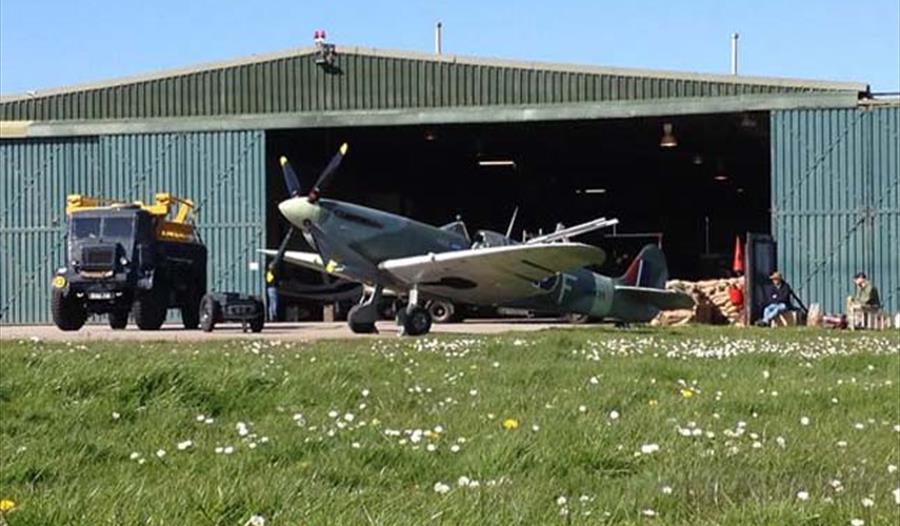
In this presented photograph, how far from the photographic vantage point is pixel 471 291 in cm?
2586

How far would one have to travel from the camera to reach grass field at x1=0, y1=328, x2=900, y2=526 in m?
4.27

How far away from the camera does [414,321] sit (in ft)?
73.4

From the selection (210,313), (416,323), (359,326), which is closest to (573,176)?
(210,313)

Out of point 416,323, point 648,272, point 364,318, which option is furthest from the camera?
point 648,272

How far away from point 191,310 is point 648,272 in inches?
425

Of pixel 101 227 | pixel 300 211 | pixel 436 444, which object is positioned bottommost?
pixel 436 444

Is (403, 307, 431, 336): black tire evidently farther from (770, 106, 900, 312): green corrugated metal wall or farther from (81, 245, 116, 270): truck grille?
(770, 106, 900, 312): green corrugated metal wall

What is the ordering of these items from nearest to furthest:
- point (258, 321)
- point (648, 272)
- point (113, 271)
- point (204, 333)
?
point (204, 333) < point (258, 321) < point (113, 271) < point (648, 272)

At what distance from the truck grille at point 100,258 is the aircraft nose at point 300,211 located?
146 inches

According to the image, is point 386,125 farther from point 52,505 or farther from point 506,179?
point 52,505

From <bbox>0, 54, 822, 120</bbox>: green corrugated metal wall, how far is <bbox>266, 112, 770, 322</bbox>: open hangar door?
1067 mm

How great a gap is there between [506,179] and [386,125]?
17826 millimetres

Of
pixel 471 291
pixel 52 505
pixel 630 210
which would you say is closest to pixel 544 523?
pixel 52 505

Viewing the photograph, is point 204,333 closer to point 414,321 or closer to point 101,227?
point 101,227
